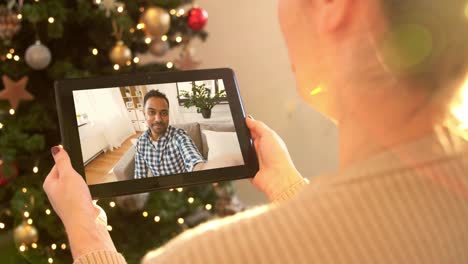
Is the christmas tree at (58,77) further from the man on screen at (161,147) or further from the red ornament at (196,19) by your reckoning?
the man on screen at (161,147)

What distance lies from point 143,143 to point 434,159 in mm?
706

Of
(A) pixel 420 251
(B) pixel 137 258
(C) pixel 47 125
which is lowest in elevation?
(B) pixel 137 258

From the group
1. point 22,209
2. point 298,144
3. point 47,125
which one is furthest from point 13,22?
point 298,144

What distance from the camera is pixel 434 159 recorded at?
39cm

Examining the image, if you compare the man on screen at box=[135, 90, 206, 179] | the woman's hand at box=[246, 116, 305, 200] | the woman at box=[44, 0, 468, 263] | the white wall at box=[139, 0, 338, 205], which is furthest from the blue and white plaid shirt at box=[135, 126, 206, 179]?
the white wall at box=[139, 0, 338, 205]

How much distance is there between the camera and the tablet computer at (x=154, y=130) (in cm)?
93

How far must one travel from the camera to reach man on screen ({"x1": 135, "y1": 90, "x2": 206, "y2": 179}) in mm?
961

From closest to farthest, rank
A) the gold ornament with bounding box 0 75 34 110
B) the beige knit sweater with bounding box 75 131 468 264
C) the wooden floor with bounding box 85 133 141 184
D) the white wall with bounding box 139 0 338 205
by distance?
1. the beige knit sweater with bounding box 75 131 468 264
2. the wooden floor with bounding box 85 133 141 184
3. the gold ornament with bounding box 0 75 34 110
4. the white wall with bounding box 139 0 338 205

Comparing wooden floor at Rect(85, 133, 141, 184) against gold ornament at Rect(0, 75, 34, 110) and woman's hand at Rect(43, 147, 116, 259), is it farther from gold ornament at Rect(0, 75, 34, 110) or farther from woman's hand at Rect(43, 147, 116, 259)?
gold ornament at Rect(0, 75, 34, 110)

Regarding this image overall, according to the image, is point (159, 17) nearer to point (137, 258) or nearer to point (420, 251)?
point (137, 258)

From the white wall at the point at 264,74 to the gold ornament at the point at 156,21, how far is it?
705 mm

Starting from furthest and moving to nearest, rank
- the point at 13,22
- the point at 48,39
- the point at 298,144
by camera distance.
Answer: the point at 298,144
the point at 48,39
the point at 13,22

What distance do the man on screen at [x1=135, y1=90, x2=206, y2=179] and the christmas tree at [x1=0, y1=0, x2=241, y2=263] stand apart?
0.65 m

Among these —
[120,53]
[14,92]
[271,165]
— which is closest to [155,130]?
[271,165]
